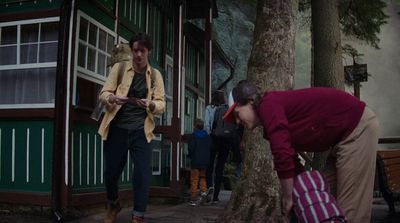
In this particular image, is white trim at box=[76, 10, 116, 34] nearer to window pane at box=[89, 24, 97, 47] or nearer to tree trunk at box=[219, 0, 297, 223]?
window pane at box=[89, 24, 97, 47]

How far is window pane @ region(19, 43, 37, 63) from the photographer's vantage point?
24.4ft

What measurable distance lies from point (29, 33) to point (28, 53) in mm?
266

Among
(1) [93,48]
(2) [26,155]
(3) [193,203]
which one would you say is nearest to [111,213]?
(2) [26,155]

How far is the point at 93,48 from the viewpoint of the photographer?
814cm

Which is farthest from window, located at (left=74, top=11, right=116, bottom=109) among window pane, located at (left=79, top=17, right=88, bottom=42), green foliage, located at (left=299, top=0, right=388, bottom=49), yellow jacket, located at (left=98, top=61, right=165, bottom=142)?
green foliage, located at (left=299, top=0, right=388, bottom=49)

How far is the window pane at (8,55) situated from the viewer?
753cm

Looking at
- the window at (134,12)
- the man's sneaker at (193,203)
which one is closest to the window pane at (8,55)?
the window at (134,12)

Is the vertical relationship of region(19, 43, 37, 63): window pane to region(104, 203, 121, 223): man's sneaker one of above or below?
above

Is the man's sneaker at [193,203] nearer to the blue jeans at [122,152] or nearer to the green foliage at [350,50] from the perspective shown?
the blue jeans at [122,152]

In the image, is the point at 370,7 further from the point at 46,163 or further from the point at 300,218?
the point at 300,218

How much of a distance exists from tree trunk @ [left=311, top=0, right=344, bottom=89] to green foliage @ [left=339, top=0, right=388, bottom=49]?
8.88ft

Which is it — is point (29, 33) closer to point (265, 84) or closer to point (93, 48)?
point (93, 48)

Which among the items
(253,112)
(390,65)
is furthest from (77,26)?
(390,65)

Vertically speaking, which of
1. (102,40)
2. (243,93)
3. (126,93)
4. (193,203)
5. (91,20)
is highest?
(91,20)
